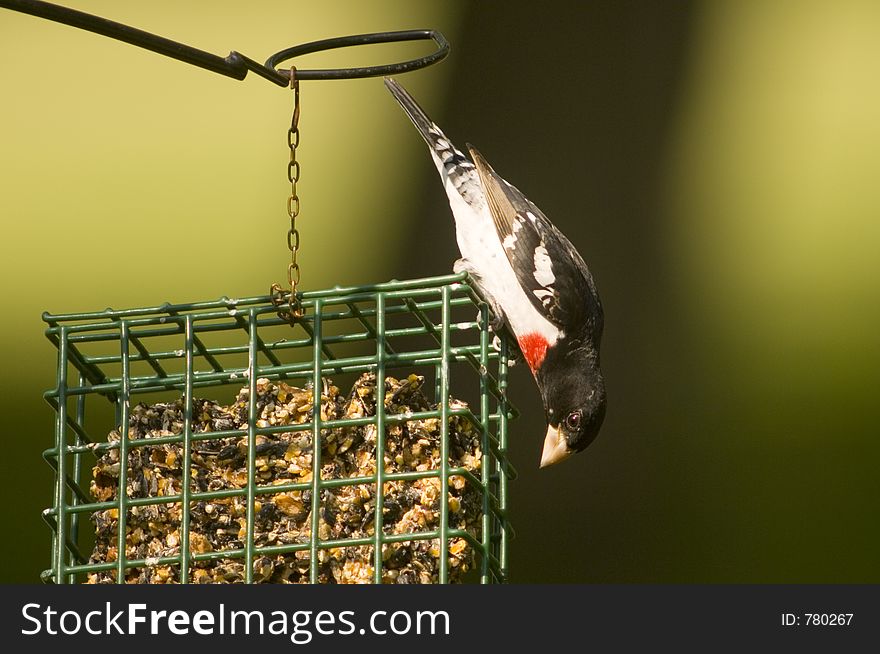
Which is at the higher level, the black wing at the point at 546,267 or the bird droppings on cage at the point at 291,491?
the black wing at the point at 546,267

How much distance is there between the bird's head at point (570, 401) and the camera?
5.59 m

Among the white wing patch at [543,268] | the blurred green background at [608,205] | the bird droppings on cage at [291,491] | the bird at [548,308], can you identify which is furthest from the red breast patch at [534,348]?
the blurred green background at [608,205]

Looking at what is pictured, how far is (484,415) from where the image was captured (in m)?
4.43

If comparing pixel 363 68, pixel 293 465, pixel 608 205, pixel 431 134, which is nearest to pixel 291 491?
pixel 293 465

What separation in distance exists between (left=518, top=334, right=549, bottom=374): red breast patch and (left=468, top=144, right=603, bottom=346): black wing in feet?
0.27

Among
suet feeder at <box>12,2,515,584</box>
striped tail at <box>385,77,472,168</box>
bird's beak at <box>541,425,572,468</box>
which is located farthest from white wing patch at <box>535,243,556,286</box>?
suet feeder at <box>12,2,515,584</box>

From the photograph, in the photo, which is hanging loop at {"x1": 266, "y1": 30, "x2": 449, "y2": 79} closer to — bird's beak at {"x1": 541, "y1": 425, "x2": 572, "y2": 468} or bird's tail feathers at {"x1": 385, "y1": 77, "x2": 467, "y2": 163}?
bird's beak at {"x1": 541, "y1": 425, "x2": 572, "y2": 468}

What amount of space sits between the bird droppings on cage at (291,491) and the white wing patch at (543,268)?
43.4 inches

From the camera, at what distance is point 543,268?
5.66 m

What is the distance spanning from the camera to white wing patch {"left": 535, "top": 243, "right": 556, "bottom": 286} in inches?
221

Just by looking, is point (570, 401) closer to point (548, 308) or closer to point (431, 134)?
point (548, 308)

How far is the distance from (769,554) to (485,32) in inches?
107

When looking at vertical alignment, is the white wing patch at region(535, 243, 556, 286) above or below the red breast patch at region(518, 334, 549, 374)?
above

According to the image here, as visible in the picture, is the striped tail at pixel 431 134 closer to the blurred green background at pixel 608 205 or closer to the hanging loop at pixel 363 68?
the blurred green background at pixel 608 205
